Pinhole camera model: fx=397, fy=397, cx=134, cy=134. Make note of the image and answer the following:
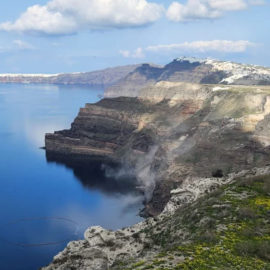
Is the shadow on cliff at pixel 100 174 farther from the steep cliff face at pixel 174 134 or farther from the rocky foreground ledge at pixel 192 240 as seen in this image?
the rocky foreground ledge at pixel 192 240

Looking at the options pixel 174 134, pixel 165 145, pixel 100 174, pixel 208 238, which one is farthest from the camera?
pixel 100 174

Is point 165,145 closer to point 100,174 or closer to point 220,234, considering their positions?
point 100,174

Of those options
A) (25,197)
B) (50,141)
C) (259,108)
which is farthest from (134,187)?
(50,141)

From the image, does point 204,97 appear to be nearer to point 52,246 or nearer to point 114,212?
point 114,212

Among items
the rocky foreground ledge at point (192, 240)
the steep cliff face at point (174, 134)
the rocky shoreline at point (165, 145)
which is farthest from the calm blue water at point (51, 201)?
the rocky foreground ledge at point (192, 240)

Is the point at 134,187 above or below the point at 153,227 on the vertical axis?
below

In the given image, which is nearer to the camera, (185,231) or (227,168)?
(185,231)

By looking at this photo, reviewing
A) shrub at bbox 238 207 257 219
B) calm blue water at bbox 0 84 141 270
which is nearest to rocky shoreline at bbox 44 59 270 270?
shrub at bbox 238 207 257 219

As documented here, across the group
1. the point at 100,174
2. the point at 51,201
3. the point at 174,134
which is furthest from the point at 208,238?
the point at 100,174
